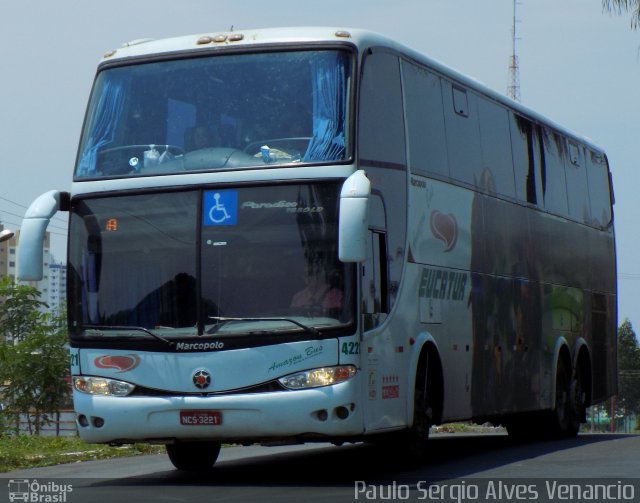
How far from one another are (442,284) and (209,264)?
3309 mm

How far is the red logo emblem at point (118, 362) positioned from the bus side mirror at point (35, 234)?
0.96 meters

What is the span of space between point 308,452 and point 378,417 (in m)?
5.50

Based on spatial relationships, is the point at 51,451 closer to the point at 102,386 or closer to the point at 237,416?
the point at 102,386

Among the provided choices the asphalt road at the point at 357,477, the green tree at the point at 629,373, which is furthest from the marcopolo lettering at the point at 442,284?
the green tree at the point at 629,373

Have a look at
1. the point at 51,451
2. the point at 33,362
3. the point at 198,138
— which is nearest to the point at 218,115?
the point at 198,138

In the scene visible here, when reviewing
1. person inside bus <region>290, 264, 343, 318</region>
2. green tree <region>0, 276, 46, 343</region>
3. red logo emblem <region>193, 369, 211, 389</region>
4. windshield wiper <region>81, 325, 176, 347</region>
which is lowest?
red logo emblem <region>193, 369, 211, 389</region>

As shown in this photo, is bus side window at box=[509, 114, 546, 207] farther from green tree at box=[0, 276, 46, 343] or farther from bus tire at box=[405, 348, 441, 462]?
green tree at box=[0, 276, 46, 343]

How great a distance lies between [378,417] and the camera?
43.0 ft

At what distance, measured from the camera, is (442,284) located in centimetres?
1527

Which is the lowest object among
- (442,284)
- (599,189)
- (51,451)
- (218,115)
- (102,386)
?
(51,451)

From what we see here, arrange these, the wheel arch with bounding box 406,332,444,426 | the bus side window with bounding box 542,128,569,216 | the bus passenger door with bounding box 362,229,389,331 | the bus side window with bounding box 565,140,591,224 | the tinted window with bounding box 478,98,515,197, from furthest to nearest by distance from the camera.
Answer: the bus side window with bounding box 565,140,591,224
the bus side window with bounding box 542,128,569,216
the tinted window with bounding box 478,98,515,197
the wheel arch with bounding box 406,332,444,426
the bus passenger door with bounding box 362,229,389,331

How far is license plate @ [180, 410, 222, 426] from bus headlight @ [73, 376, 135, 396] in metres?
0.60

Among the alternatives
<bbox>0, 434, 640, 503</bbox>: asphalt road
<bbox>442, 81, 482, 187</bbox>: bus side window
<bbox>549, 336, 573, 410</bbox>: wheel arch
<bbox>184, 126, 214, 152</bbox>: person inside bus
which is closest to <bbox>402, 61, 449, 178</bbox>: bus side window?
<bbox>442, 81, 482, 187</bbox>: bus side window

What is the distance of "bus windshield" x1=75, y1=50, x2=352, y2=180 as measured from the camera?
12984 mm
